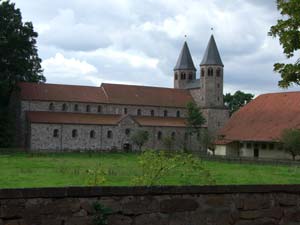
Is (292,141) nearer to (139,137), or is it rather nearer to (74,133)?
(139,137)

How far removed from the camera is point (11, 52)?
71.2 meters

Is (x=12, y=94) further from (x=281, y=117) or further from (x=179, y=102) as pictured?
(x=281, y=117)

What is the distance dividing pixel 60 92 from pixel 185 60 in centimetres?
2772

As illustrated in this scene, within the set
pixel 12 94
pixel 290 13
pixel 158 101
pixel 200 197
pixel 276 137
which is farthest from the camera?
pixel 158 101

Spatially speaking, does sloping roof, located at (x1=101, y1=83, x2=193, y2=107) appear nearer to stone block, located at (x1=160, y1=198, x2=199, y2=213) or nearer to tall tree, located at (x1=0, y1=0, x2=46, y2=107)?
tall tree, located at (x1=0, y1=0, x2=46, y2=107)

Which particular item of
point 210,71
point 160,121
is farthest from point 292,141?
point 210,71

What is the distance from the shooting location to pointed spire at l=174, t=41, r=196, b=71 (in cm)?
10144

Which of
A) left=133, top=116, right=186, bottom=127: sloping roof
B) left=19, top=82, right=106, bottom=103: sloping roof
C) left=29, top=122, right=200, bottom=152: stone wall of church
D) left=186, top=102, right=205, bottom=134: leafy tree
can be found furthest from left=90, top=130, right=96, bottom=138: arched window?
left=186, top=102, right=205, bottom=134: leafy tree

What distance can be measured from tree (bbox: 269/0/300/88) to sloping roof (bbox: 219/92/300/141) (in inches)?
1950

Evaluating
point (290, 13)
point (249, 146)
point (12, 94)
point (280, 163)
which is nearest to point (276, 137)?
point (249, 146)

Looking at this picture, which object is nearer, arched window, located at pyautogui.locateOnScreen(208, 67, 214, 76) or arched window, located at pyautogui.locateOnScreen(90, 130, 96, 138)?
arched window, located at pyautogui.locateOnScreen(90, 130, 96, 138)

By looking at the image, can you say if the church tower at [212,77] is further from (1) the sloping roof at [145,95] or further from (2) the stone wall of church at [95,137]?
(2) the stone wall of church at [95,137]

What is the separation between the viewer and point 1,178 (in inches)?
1078

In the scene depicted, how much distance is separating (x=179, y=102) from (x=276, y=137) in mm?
29800
